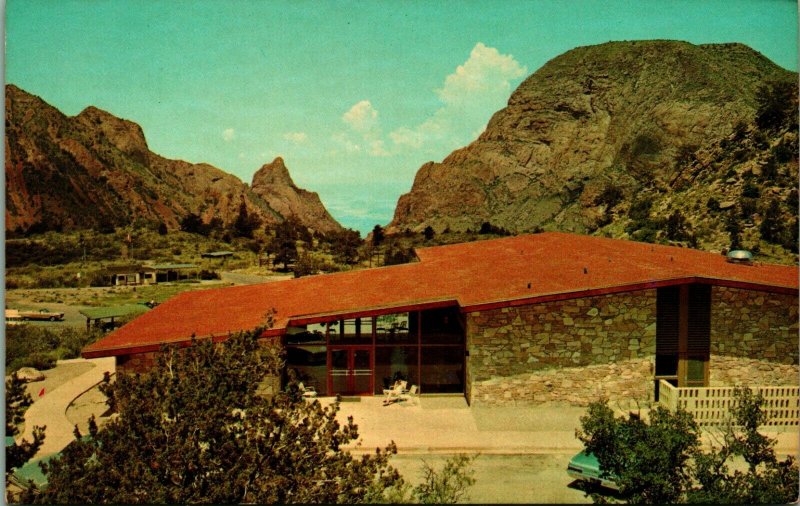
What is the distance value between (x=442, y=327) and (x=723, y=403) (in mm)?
6371

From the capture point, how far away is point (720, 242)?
35.3m

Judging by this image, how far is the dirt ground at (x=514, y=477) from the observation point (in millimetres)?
10016

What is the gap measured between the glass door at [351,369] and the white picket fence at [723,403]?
22.4ft

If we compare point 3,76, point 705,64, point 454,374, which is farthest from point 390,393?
point 705,64

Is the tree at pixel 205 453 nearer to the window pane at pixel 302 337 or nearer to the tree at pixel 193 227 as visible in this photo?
the window pane at pixel 302 337

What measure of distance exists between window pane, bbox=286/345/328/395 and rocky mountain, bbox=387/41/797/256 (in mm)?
→ 28580

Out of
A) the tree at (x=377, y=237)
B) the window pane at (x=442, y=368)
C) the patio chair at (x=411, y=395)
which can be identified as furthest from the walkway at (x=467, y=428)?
the tree at (x=377, y=237)

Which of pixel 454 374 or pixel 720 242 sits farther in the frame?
pixel 720 242

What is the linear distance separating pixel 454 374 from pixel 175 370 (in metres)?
8.30

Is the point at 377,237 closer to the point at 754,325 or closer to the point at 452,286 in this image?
the point at 452,286

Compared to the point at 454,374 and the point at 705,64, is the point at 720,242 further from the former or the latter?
the point at 705,64

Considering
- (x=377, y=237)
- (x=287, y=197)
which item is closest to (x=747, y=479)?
(x=377, y=237)

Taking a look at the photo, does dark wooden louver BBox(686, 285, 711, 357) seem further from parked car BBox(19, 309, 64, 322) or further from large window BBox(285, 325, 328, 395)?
parked car BBox(19, 309, 64, 322)

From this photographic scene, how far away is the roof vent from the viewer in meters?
16.7
